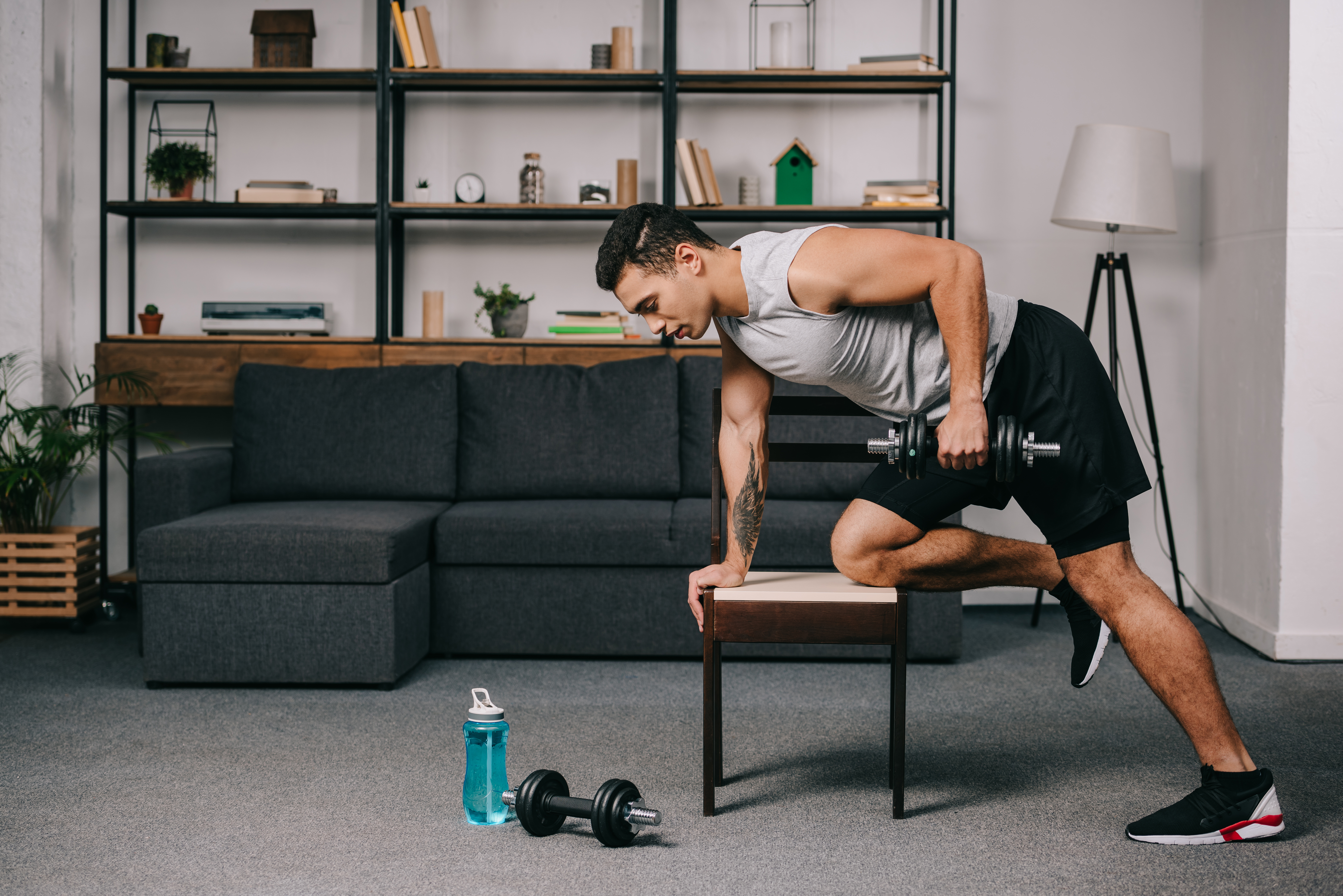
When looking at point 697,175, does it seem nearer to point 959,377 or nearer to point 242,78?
point 242,78

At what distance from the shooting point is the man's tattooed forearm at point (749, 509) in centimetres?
199

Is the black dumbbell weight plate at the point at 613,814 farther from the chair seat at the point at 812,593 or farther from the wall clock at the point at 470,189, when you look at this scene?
the wall clock at the point at 470,189

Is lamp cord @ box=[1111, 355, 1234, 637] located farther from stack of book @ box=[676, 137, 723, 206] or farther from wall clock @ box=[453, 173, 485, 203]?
wall clock @ box=[453, 173, 485, 203]

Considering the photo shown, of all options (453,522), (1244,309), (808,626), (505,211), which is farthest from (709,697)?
(1244,309)

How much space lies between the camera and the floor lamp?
10.8ft

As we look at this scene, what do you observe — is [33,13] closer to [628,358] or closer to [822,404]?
[628,358]

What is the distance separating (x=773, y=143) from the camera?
155 inches

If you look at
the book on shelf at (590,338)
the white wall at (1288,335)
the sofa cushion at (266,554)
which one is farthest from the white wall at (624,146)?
the sofa cushion at (266,554)

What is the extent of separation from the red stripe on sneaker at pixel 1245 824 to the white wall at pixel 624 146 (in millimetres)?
2095

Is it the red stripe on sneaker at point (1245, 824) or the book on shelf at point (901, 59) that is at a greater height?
the book on shelf at point (901, 59)

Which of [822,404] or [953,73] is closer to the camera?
[822,404]

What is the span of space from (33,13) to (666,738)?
3.41 metres

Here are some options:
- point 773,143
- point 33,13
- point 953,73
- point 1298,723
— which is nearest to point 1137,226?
point 953,73

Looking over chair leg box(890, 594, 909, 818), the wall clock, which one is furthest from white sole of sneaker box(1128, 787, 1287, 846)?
the wall clock
